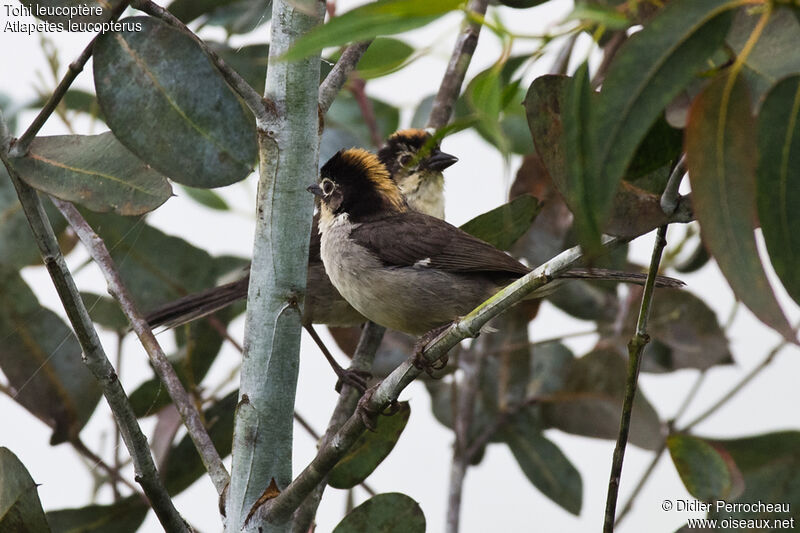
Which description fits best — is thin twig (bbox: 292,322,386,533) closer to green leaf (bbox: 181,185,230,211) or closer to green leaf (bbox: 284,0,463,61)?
green leaf (bbox: 181,185,230,211)

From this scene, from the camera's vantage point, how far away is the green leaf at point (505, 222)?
2.96m

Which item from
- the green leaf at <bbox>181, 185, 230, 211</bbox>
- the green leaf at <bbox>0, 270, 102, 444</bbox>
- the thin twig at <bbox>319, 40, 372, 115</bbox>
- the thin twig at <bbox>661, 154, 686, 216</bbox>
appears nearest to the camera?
the thin twig at <bbox>661, 154, 686, 216</bbox>

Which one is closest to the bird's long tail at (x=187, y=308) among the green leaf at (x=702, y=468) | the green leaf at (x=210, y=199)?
the green leaf at (x=210, y=199)

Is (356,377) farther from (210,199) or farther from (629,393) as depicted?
(629,393)

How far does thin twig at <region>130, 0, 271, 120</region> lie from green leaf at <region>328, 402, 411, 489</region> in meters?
0.96

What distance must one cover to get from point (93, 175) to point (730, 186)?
1.43m

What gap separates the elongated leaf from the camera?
4.09 feet

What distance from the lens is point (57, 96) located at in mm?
1945

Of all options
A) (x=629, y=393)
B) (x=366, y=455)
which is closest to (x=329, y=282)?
(x=366, y=455)

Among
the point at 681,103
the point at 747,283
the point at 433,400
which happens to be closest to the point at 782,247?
the point at 747,283

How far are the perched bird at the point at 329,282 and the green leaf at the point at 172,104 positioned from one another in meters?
1.10

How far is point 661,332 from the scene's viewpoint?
3.64 metres

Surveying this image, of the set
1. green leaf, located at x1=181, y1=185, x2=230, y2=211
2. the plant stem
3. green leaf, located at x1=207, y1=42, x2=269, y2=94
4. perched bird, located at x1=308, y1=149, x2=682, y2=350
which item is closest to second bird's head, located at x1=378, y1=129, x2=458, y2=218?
perched bird, located at x1=308, y1=149, x2=682, y2=350

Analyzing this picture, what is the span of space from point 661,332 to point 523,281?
80.0 inches
